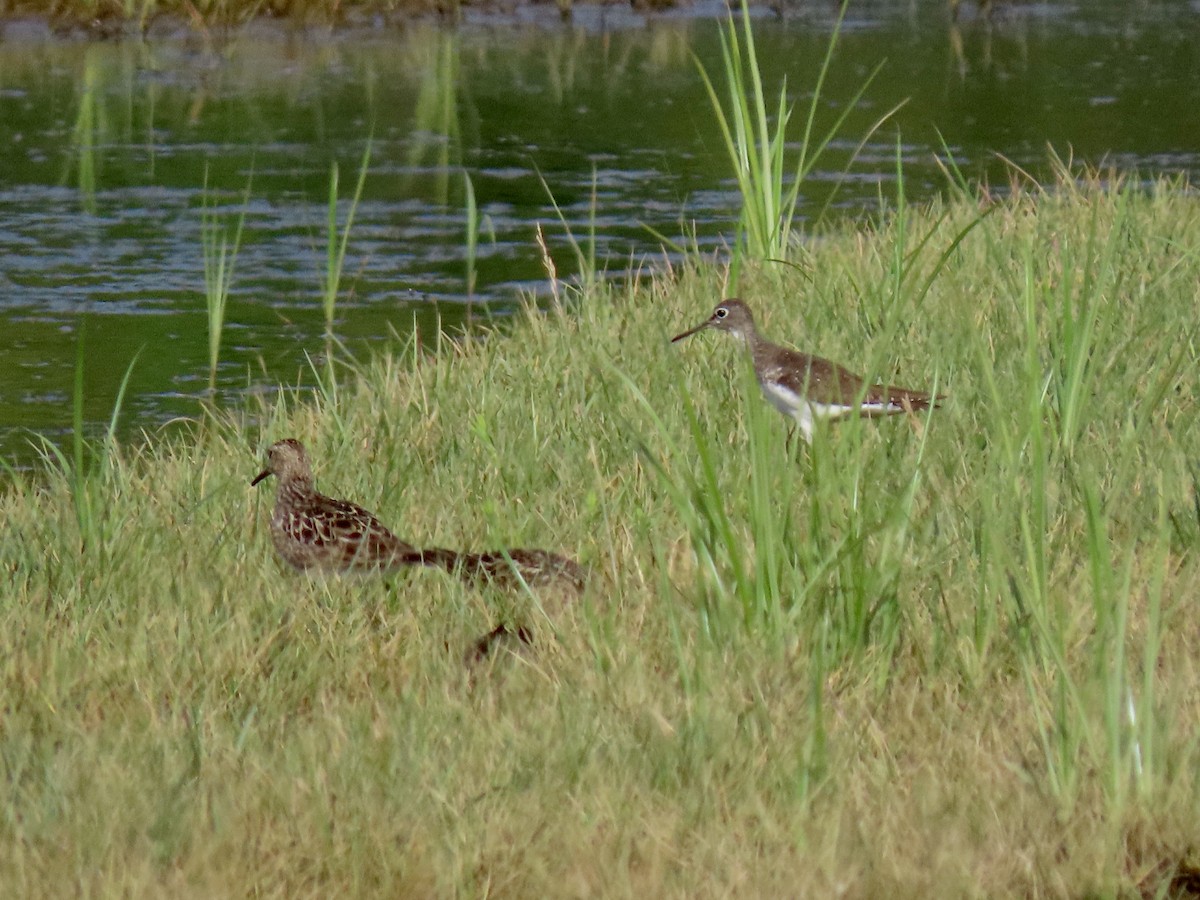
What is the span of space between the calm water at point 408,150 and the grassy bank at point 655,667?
9.61 ft

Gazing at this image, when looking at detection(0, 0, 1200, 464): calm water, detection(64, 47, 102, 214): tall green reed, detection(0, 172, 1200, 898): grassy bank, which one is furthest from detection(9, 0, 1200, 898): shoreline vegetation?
detection(64, 47, 102, 214): tall green reed

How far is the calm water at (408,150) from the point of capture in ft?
31.8

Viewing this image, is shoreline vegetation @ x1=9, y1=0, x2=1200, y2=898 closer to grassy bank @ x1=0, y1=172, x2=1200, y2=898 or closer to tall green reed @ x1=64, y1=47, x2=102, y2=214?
grassy bank @ x1=0, y1=172, x2=1200, y2=898

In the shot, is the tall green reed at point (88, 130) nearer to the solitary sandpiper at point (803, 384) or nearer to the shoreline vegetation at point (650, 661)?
the solitary sandpiper at point (803, 384)

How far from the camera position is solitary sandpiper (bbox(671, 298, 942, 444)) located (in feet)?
18.1

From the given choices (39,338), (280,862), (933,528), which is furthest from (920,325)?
(39,338)

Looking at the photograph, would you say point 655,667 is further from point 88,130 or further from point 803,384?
point 88,130

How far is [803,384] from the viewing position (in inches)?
222

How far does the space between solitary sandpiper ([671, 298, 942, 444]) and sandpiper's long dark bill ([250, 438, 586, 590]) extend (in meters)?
0.98

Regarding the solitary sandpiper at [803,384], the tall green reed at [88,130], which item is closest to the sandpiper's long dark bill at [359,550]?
the solitary sandpiper at [803,384]

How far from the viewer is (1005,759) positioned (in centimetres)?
339

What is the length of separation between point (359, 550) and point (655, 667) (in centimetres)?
93

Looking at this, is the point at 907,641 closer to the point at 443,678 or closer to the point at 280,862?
the point at 443,678

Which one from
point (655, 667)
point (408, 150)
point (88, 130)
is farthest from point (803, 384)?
point (88, 130)
